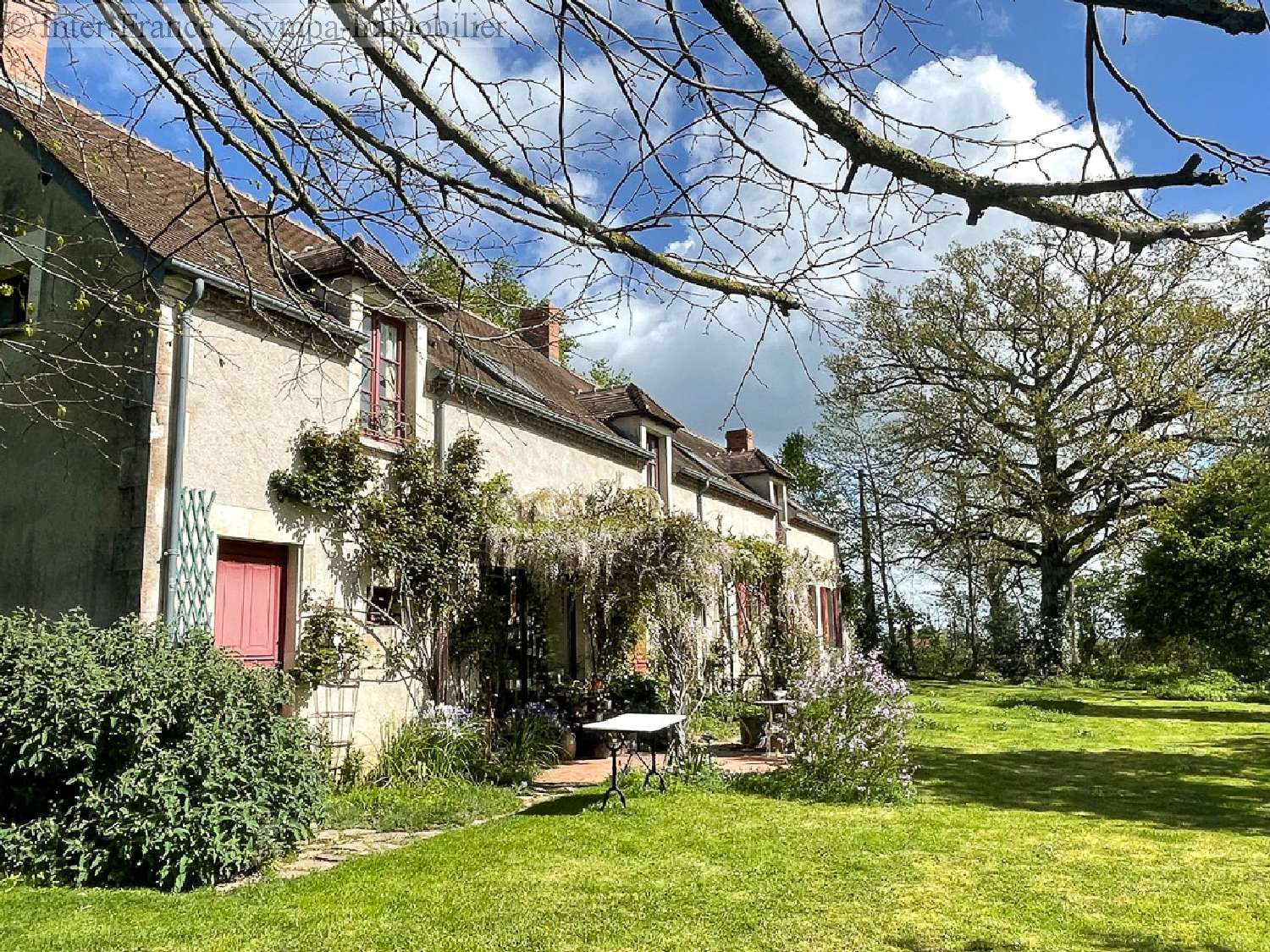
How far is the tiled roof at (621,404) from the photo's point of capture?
55.9 ft

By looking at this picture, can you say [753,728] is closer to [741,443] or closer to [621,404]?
[621,404]

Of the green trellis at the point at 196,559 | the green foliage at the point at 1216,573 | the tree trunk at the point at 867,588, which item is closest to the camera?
the green trellis at the point at 196,559

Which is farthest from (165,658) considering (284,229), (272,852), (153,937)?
(284,229)

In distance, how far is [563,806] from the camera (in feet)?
28.5

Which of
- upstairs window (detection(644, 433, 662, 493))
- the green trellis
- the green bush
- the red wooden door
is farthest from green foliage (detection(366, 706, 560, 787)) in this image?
upstairs window (detection(644, 433, 662, 493))

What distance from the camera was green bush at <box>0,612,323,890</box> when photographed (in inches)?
242

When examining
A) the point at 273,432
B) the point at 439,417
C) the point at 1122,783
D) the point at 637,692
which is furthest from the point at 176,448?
the point at 1122,783

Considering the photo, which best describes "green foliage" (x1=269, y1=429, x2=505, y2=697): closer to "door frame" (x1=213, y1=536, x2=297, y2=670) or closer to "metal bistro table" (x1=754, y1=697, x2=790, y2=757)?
"door frame" (x1=213, y1=536, x2=297, y2=670)

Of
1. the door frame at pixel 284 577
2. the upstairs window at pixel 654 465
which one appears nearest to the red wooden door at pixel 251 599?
the door frame at pixel 284 577

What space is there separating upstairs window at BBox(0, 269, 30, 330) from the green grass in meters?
6.20

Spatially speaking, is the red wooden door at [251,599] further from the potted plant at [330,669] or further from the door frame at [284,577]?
the potted plant at [330,669]

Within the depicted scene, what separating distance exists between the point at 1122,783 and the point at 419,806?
298 inches

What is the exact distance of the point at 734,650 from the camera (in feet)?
52.4

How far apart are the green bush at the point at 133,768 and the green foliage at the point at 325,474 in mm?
2600
